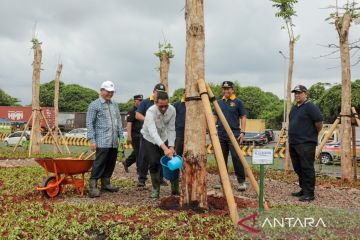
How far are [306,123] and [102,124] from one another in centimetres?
344

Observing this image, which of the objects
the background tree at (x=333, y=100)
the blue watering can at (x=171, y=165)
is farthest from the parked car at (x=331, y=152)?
the blue watering can at (x=171, y=165)

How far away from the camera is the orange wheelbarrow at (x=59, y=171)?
6418 mm

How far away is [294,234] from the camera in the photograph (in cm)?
450

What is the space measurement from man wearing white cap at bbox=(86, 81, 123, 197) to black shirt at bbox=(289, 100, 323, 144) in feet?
10.0

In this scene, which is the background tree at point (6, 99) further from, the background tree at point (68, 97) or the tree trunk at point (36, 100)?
→ the tree trunk at point (36, 100)

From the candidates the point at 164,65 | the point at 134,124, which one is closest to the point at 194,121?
the point at 134,124

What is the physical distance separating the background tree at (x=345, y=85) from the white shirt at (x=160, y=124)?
5.07m

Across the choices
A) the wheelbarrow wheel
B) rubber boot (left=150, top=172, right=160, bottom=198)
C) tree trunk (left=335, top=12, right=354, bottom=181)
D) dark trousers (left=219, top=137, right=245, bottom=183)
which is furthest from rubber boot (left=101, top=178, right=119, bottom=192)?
tree trunk (left=335, top=12, right=354, bottom=181)

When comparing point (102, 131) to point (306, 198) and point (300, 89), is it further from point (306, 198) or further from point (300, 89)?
point (306, 198)

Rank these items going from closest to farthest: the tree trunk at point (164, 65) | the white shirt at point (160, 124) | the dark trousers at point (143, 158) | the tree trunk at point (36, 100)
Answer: the white shirt at point (160, 124)
the dark trousers at point (143, 158)
the tree trunk at point (164, 65)
the tree trunk at point (36, 100)

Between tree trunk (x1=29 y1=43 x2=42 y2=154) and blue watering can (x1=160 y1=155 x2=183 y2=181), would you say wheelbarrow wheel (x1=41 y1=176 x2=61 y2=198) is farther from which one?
tree trunk (x1=29 y1=43 x2=42 y2=154)

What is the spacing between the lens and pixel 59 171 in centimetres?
658

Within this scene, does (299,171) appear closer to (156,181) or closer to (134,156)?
(156,181)

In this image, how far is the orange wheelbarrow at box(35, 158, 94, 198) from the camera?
253 inches
